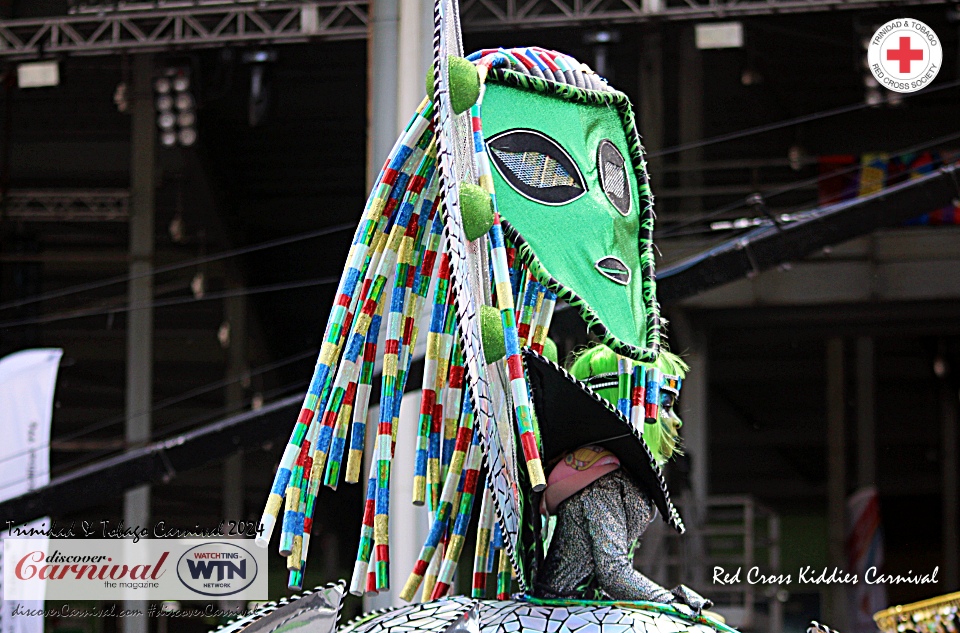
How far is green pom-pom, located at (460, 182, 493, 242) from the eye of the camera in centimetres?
185

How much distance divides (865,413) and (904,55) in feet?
18.1

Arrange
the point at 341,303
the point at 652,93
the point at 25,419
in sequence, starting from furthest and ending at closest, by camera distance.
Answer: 1. the point at 652,93
2. the point at 25,419
3. the point at 341,303

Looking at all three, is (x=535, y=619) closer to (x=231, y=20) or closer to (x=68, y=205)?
(x=231, y=20)

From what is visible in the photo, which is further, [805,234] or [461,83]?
[805,234]

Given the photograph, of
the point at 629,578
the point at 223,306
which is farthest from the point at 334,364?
the point at 223,306

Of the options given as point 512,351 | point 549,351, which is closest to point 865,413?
point 549,351

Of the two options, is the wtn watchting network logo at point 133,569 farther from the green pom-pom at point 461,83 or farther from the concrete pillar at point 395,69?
the green pom-pom at point 461,83

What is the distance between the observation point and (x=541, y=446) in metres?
2.11

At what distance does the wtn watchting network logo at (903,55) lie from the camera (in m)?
6.68

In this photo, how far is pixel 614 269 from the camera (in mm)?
2049

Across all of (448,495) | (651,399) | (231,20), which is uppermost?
(231,20)

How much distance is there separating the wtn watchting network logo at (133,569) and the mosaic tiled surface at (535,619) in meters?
3.38

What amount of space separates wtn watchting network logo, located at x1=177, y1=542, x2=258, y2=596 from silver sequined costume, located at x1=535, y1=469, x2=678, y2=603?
3.46 metres

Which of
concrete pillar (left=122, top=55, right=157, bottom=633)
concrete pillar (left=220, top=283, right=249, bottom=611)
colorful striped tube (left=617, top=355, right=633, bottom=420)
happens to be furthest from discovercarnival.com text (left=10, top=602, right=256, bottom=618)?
colorful striped tube (left=617, top=355, right=633, bottom=420)
